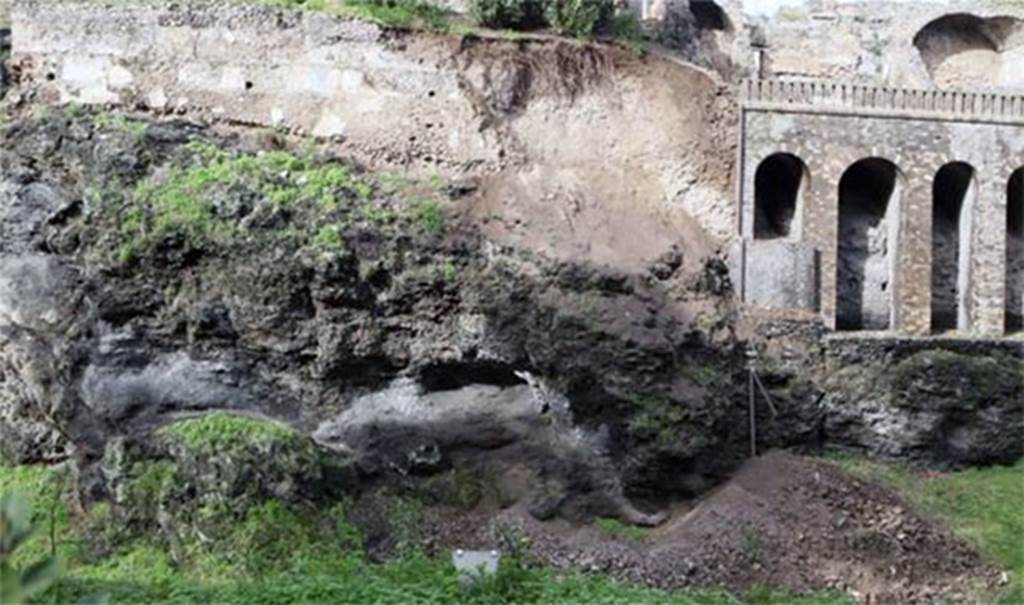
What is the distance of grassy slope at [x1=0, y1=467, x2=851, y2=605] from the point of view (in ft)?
50.0

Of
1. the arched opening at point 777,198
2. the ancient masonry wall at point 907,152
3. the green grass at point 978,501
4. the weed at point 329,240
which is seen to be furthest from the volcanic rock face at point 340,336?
the ancient masonry wall at point 907,152

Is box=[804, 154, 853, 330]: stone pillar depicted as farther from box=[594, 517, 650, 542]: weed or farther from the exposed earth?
box=[594, 517, 650, 542]: weed

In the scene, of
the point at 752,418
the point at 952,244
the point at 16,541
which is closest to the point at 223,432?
the point at 752,418

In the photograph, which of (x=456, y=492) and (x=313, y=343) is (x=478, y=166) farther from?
(x=456, y=492)

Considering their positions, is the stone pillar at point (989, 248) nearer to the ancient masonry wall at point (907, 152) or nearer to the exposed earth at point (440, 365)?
the ancient masonry wall at point (907, 152)

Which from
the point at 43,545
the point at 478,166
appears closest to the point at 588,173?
the point at 478,166

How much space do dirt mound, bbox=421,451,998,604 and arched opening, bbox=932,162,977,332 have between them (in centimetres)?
595

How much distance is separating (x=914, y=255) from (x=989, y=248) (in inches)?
56.1

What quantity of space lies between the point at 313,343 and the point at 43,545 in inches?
185

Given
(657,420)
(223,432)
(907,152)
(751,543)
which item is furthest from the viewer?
(907,152)

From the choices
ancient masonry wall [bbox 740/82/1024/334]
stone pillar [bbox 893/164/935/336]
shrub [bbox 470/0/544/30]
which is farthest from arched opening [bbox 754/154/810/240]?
shrub [bbox 470/0/544/30]

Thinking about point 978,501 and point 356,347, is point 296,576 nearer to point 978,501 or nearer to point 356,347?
point 356,347

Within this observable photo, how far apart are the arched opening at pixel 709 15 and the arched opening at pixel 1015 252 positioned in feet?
22.2

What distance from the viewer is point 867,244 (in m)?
24.1
